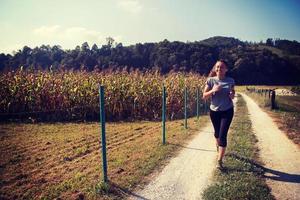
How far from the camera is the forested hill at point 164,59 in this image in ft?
105

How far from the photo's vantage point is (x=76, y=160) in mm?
7891

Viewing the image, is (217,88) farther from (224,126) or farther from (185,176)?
(185,176)

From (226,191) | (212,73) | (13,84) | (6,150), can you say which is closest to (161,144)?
(212,73)

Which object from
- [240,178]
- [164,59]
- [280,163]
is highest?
[164,59]

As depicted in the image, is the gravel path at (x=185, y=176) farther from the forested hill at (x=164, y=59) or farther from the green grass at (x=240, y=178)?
the forested hill at (x=164, y=59)

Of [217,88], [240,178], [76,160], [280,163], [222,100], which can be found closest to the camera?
[240,178]

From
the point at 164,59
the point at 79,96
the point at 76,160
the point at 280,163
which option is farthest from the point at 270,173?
the point at 164,59

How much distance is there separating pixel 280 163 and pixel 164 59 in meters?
44.2

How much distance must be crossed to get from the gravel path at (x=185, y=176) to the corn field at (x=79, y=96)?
8456 mm

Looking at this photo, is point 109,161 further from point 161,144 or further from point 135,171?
point 161,144

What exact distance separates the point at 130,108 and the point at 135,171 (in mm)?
10807

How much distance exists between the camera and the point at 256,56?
9294 cm

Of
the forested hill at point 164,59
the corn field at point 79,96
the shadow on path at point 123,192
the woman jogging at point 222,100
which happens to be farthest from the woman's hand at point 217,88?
the forested hill at point 164,59

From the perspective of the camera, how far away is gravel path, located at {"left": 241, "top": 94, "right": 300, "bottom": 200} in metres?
5.70
